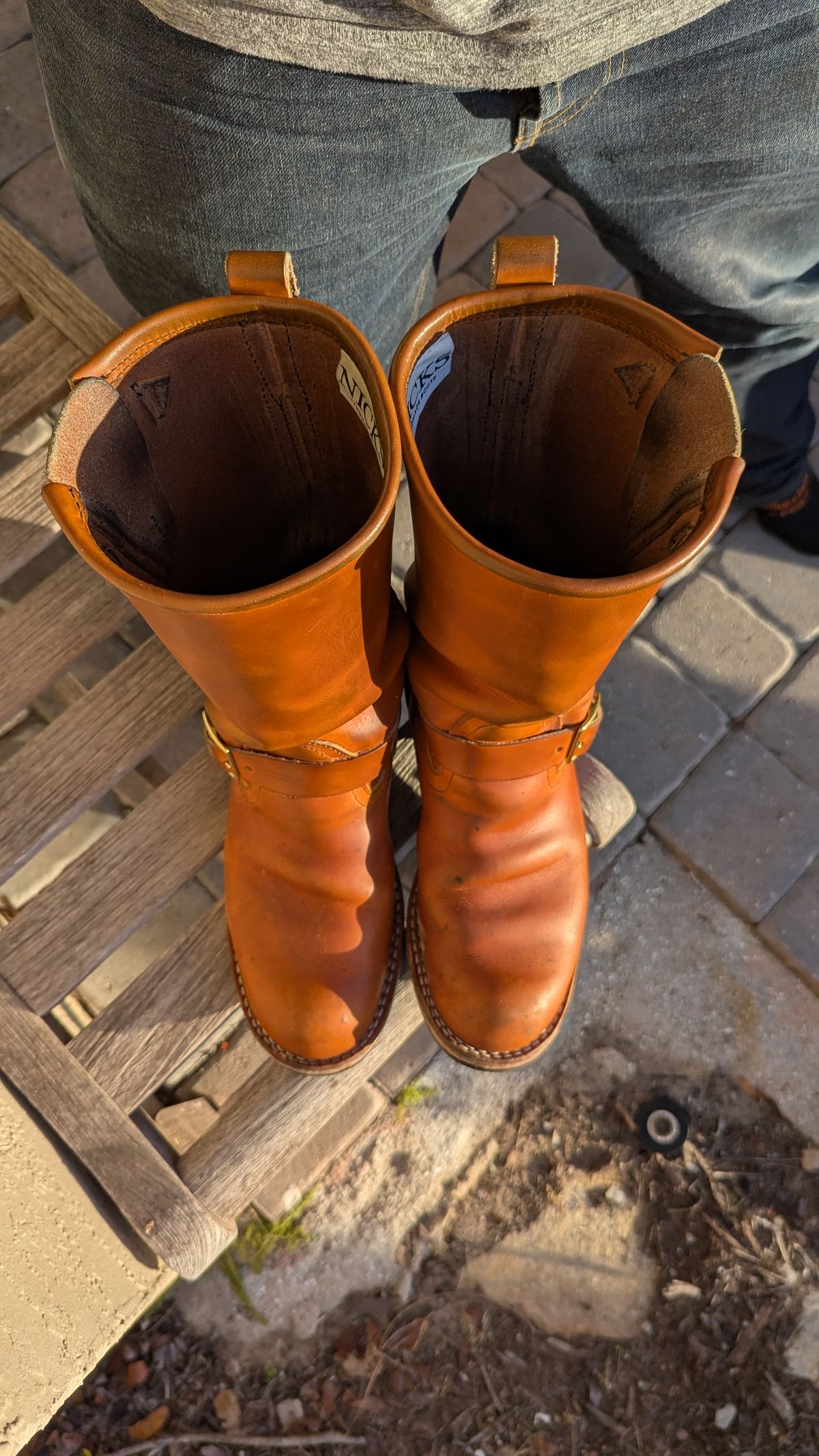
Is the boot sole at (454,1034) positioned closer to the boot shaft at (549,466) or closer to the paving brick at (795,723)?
the boot shaft at (549,466)

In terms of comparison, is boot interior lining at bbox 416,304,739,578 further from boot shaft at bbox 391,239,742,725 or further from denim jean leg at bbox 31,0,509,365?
denim jean leg at bbox 31,0,509,365

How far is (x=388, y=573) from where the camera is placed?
127cm

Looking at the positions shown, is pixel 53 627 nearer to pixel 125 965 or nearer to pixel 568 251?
pixel 125 965

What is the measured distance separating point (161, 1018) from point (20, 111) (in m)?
2.64

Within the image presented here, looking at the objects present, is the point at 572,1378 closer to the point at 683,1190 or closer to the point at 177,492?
the point at 683,1190

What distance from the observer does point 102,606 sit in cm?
178

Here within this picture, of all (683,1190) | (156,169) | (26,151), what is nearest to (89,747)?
(156,169)

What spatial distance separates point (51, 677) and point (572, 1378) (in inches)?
65.8

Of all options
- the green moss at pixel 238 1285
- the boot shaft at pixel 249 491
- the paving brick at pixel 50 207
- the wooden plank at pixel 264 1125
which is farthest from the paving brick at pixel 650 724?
the paving brick at pixel 50 207

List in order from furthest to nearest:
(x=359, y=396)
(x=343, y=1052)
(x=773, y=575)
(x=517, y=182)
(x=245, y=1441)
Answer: (x=517, y=182)
(x=773, y=575)
(x=245, y=1441)
(x=343, y=1052)
(x=359, y=396)

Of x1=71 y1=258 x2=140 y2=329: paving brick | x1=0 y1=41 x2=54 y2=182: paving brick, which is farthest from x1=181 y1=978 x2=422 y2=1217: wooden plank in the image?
x1=0 y1=41 x2=54 y2=182: paving brick

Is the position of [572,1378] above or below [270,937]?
below

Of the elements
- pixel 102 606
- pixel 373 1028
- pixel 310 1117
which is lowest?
pixel 310 1117

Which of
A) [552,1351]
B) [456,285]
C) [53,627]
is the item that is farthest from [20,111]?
[552,1351]
